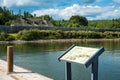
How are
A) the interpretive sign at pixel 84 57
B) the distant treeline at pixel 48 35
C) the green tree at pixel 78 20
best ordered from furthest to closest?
the green tree at pixel 78 20, the distant treeline at pixel 48 35, the interpretive sign at pixel 84 57

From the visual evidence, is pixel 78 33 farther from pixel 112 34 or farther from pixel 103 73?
pixel 103 73

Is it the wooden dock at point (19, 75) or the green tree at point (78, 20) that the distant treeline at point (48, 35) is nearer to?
the green tree at point (78, 20)

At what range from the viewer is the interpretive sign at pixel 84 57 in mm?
12922

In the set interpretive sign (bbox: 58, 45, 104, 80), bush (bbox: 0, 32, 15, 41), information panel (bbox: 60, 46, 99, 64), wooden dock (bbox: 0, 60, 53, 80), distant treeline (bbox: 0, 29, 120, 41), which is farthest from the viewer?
distant treeline (bbox: 0, 29, 120, 41)

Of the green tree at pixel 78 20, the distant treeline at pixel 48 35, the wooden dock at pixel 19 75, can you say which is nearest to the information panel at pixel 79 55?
the wooden dock at pixel 19 75

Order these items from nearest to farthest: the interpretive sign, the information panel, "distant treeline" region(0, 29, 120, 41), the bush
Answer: the interpretive sign → the information panel → the bush → "distant treeline" region(0, 29, 120, 41)

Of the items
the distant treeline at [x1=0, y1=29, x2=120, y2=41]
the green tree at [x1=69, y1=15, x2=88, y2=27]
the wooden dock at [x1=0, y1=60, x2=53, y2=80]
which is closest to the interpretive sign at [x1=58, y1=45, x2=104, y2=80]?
the wooden dock at [x1=0, y1=60, x2=53, y2=80]

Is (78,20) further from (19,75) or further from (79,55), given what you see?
(79,55)

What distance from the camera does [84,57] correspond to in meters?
13.3

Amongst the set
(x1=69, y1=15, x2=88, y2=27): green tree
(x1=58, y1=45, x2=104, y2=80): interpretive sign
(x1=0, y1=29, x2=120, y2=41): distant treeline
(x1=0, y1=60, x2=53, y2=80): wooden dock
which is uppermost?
(x1=69, y1=15, x2=88, y2=27): green tree

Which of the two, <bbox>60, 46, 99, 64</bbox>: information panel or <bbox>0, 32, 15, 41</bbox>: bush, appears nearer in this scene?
<bbox>60, 46, 99, 64</bbox>: information panel

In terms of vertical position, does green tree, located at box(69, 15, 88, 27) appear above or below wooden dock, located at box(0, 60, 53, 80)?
above

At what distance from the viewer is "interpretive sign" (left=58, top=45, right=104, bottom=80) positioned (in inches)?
509

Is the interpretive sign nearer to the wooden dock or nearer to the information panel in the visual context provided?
the information panel
